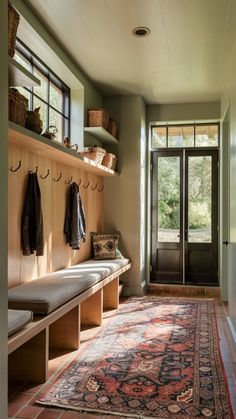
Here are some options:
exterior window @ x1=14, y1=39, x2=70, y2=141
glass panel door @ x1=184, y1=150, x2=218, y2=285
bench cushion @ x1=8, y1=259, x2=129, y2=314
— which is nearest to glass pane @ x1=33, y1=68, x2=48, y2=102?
exterior window @ x1=14, y1=39, x2=70, y2=141

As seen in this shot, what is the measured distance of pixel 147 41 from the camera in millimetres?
3629

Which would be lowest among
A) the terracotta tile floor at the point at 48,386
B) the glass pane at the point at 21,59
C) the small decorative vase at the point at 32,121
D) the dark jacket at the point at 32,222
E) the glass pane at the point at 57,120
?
the terracotta tile floor at the point at 48,386

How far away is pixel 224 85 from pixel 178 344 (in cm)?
320

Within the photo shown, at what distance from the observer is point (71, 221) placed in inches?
161

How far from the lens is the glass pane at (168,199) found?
577cm

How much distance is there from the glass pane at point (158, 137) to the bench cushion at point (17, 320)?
410 centimetres

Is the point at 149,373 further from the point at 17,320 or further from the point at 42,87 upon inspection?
the point at 42,87

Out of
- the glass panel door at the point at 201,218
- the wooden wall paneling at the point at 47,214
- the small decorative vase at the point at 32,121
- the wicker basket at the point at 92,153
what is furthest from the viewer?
the glass panel door at the point at 201,218

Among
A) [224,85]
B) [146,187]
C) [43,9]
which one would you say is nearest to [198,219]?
[146,187]

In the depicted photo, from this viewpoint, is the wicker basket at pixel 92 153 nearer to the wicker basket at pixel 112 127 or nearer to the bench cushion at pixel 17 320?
the wicker basket at pixel 112 127

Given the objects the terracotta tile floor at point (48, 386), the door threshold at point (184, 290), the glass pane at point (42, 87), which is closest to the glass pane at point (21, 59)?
the glass pane at point (42, 87)

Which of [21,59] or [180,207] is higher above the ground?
[21,59]

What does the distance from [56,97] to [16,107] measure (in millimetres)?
1752

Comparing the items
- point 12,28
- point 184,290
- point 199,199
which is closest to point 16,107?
point 12,28
